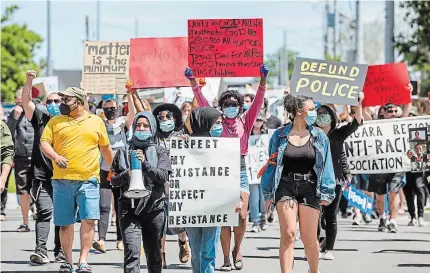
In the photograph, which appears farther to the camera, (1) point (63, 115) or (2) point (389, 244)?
(2) point (389, 244)

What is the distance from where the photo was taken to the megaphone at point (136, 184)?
975cm

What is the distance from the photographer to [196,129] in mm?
10281

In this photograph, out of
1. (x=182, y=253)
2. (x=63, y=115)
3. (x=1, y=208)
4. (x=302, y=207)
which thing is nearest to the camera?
(x=302, y=207)

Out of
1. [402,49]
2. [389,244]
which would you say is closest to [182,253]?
[389,244]

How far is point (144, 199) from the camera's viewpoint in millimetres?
9914

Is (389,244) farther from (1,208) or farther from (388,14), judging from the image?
(388,14)

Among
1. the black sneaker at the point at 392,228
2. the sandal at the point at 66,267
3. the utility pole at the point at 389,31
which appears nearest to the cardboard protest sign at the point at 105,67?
the sandal at the point at 66,267

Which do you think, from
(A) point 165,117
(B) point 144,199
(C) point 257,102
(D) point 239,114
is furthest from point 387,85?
(B) point 144,199

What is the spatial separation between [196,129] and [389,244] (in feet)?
19.9

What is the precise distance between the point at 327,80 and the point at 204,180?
4682 millimetres

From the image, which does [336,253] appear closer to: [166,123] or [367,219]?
[166,123]

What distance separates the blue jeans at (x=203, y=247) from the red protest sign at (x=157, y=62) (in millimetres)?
4531

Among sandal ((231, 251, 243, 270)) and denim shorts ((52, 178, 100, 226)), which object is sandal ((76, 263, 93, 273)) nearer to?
denim shorts ((52, 178, 100, 226))

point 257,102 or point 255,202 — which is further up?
point 257,102
